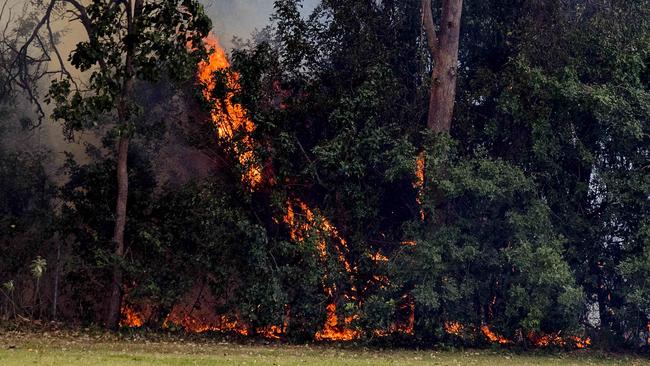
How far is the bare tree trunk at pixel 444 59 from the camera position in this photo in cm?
2380

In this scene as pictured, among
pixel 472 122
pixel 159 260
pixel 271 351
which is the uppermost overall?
pixel 472 122

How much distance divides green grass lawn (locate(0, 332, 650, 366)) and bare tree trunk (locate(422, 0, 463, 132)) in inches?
231

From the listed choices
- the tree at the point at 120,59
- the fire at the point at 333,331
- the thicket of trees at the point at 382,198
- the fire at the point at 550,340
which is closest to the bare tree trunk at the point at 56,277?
the thicket of trees at the point at 382,198

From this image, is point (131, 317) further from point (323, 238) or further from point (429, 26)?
point (429, 26)

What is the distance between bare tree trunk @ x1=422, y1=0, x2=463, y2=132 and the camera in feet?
78.1

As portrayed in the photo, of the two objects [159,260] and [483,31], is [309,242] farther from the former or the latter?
[483,31]

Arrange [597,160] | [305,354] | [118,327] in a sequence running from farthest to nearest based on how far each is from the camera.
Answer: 1. [597,160]
2. [118,327]
3. [305,354]

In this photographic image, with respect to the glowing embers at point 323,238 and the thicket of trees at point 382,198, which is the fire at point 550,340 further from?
the glowing embers at point 323,238

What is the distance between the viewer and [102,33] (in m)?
20.8

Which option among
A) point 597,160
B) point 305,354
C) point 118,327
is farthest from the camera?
point 597,160

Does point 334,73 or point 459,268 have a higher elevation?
point 334,73

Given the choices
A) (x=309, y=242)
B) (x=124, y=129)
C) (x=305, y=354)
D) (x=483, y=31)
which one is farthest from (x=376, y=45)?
(x=305, y=354)

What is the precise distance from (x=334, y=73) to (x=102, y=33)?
239 inches

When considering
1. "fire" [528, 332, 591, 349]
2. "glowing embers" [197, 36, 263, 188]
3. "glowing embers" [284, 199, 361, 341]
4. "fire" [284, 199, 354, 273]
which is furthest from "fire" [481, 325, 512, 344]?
"glowing embers" [197, 36, 263, 188]
